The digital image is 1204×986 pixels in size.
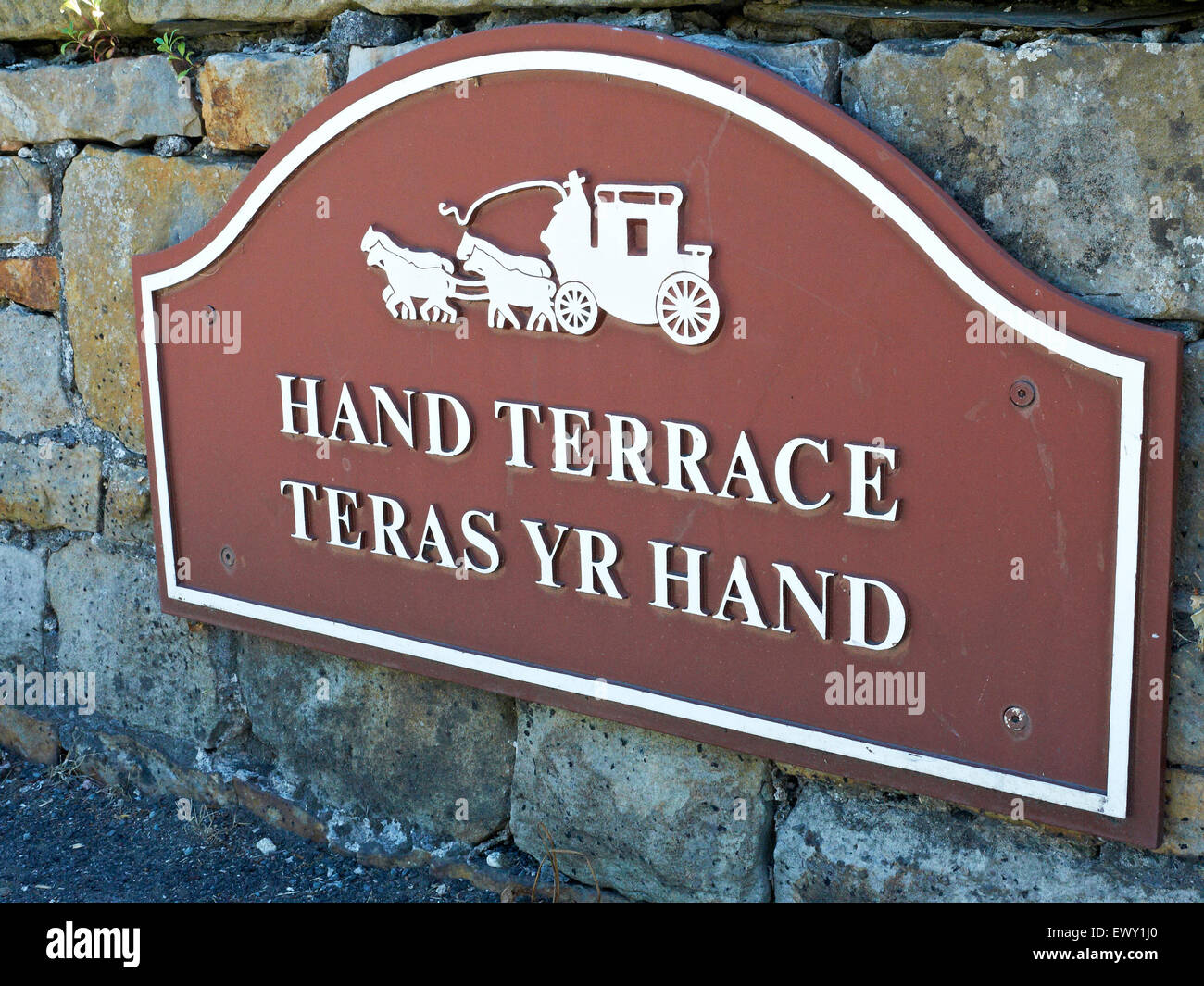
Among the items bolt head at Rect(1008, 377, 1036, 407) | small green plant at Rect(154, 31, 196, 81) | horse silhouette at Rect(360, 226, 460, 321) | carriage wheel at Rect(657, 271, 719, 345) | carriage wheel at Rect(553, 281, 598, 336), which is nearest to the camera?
bolt head at Rect(1008, 377, 1036, 407)

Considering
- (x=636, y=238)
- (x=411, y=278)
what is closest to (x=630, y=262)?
(x=636, y=238)

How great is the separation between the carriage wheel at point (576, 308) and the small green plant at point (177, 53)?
1.01 m

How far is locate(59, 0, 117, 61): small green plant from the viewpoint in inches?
96.0

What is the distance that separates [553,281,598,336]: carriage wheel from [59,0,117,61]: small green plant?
4.05 ft

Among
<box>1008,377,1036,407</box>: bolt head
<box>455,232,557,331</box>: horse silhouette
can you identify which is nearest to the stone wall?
<box>1008,377,1036,407</box>: bolt head

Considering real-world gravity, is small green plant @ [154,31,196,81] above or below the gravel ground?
above

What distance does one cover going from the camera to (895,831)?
72.4 inches

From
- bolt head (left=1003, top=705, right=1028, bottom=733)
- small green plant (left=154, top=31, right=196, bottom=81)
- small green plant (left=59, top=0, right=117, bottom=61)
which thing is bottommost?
bolt head (left=1003, top=705, right=1028, bottom=733)

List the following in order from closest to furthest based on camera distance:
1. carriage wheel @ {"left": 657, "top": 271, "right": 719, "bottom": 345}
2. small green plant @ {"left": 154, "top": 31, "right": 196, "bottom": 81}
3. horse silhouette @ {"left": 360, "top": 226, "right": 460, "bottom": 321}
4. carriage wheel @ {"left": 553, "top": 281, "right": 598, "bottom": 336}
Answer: carriage wheel @ {"left": 657, "top": 271, "right": 719, "bottom": 345} < carriage wheel @ {"left": 553, "top": 281, "right": 598, "bottom": 336} < horse silhouette @ {"left": 360, "top": 226, "right": 460, "bottom": 321} < small green plant @ {"left": 154, "top": 31, "right": 196, "bottom": 81}

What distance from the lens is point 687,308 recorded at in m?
1.74

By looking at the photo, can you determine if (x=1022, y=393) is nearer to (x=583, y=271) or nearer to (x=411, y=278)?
(x=583, y=271)

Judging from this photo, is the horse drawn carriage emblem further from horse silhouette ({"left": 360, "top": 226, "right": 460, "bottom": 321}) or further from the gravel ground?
the gravel ground

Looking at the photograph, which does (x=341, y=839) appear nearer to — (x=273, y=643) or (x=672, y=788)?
(x=273, y=643)

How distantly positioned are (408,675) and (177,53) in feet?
4.10
